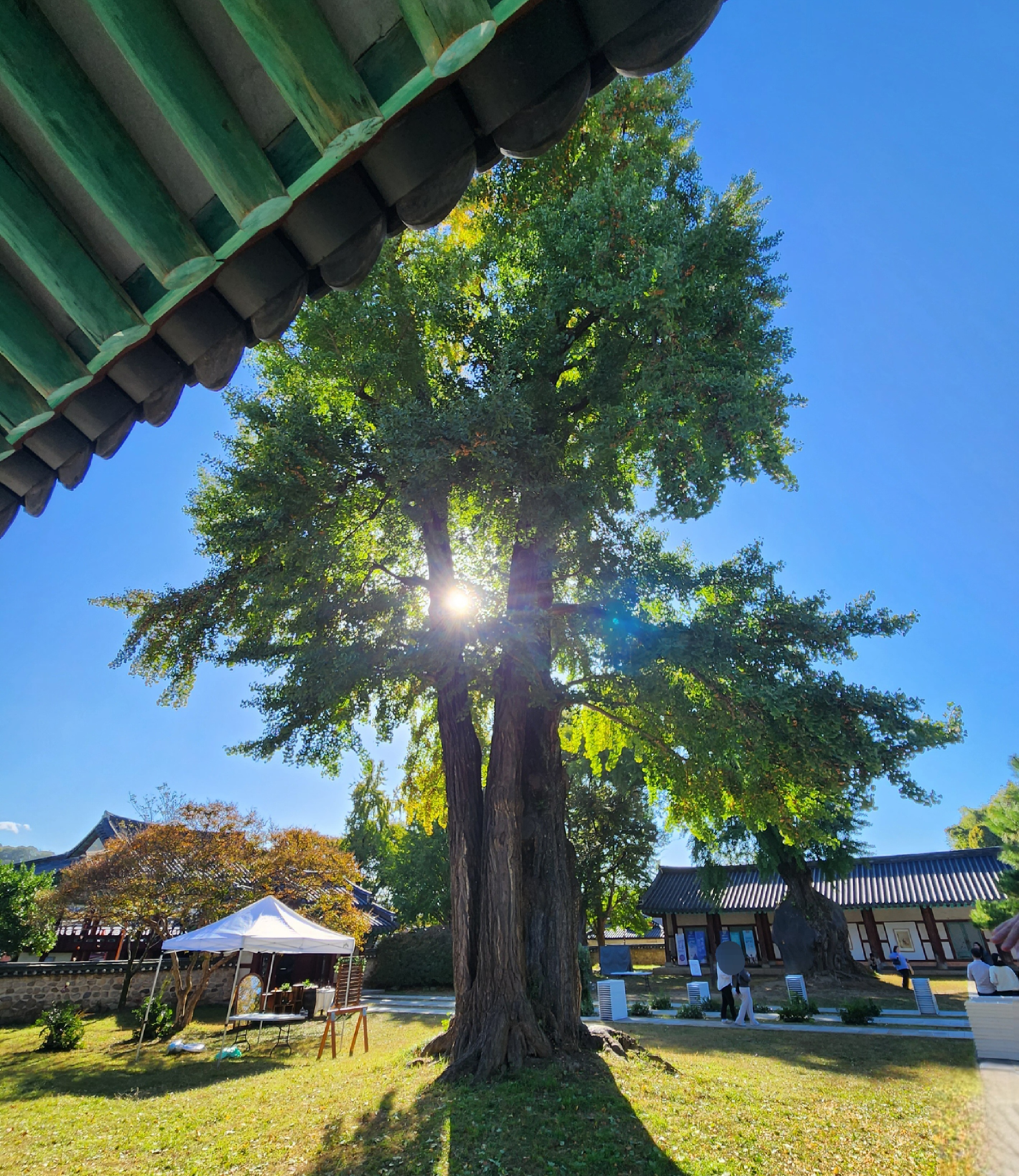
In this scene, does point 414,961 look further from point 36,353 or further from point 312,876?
point 36,353

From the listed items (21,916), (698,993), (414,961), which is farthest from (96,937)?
(698,993)

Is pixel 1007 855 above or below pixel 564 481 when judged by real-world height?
below

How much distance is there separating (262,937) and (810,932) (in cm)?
2247

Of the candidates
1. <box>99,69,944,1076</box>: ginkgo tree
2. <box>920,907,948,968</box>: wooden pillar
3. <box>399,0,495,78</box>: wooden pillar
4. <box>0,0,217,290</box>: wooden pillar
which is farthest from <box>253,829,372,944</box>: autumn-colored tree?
<box>920,907,948,968</box>: wooden pillar

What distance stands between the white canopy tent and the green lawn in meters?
2.00

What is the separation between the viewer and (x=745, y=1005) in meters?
16.1

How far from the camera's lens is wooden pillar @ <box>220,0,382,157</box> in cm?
130

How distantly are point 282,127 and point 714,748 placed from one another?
34.8ft

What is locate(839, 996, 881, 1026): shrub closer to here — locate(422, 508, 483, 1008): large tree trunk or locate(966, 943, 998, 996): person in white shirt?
locate(966, 943, 998, 996): person in white shirt

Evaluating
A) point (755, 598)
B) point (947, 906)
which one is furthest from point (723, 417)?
point (947, 906)

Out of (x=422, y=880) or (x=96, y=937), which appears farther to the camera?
(x=422, y=880)

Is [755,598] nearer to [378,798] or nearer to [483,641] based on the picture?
[483,641]

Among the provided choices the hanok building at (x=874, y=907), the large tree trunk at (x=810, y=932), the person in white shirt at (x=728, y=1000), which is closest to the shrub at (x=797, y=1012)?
the person in white shirt at (x=728, y=1000)

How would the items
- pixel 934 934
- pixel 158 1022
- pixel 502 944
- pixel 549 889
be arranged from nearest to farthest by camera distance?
1. pixel 502 944
2. pixel 549 889
3. pixel 158 1022
4. pixel 934 934
